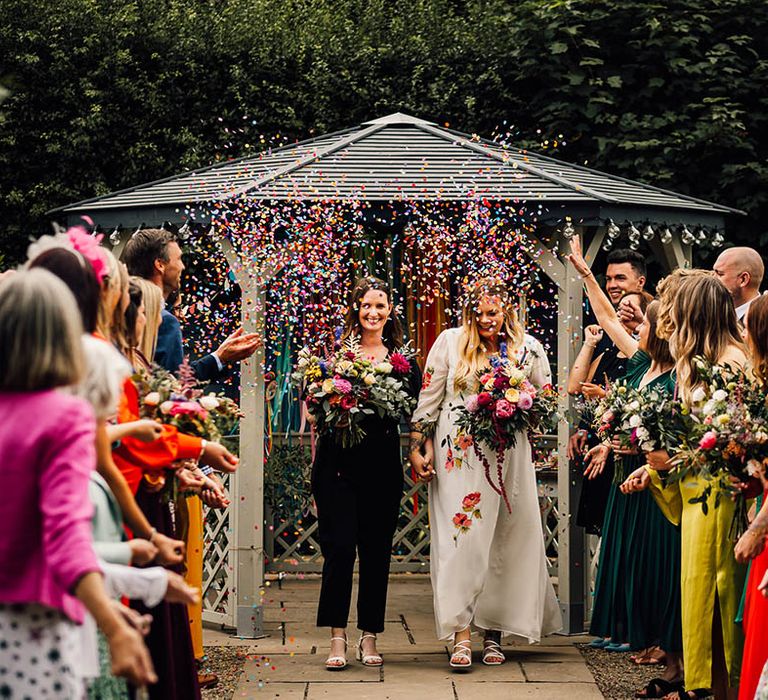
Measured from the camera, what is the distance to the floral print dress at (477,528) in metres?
6.61

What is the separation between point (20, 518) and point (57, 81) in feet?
30.7

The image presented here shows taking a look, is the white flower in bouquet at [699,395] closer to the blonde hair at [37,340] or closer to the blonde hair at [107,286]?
the blonde hair at [107,286]

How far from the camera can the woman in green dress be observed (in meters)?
6.05

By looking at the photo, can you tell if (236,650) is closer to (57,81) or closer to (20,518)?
(20,518)

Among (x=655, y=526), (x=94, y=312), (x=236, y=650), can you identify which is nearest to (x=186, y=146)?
(x=236, y=650)

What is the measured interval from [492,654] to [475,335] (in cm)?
181

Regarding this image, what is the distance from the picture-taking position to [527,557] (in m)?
6.77

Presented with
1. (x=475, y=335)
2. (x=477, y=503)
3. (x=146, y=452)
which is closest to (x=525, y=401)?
(x=475, y=335)

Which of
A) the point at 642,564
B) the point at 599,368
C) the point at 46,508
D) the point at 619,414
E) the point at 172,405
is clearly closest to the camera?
the point at 46,508

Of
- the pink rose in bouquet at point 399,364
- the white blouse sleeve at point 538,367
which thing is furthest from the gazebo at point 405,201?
the pink rose in bouquet at point 399,364

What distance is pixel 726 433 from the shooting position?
4.53 metres

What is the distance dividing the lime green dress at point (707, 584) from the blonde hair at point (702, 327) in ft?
1.65

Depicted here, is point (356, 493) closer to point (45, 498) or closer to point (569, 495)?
point (569, 495)

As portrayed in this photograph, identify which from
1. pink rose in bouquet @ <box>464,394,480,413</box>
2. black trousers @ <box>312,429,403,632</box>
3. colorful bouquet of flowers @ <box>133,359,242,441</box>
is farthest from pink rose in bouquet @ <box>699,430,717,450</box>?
black trousers @ <box>312,429,403,632</box>
